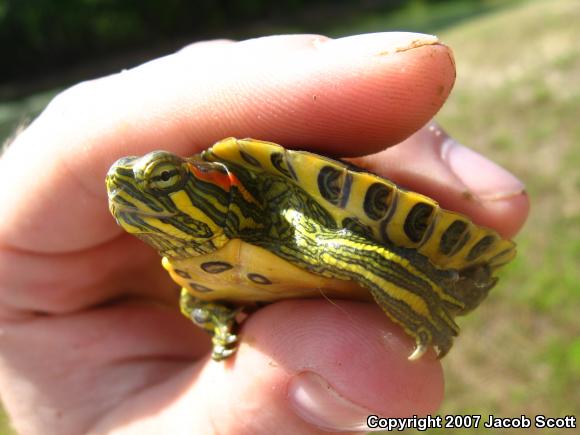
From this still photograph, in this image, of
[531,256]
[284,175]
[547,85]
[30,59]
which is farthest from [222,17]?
[284,175]

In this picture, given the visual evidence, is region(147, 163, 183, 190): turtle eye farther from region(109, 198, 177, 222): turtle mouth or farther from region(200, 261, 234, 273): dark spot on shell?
region(200, 261, 234, 273): dark spot on shell

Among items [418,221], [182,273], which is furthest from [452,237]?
[182,273]

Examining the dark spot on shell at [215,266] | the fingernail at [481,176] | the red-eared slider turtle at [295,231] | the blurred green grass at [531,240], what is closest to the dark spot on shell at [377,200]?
the red-eared slider turtle at [295,231]

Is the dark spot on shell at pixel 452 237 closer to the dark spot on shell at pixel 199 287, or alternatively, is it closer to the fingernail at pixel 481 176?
the fingernail at pixel 481 176

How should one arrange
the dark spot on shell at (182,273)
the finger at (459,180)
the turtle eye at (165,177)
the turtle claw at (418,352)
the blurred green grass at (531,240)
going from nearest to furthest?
the turtle eye at (165,177), the turtle claw at (418,352), the dark spot on shell at (182,273), the finger at (459,180), the blurred green grass at (531,240)

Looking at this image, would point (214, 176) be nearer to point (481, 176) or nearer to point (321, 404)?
point (321, 404)

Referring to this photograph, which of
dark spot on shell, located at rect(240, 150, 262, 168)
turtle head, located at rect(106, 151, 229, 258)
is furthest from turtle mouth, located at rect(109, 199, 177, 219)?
dark spot on shell, located at rect(240, 150, 262, 168)
